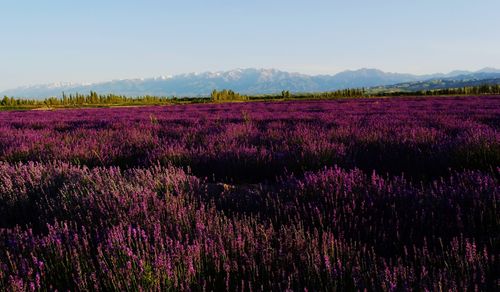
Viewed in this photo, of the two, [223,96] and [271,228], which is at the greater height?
[223,96]

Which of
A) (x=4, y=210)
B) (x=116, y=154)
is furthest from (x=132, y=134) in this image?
(x=4, y=210)

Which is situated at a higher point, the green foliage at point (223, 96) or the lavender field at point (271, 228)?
the green foliage at point (223, 96)

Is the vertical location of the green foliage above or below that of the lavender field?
above

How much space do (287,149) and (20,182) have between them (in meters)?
3.28

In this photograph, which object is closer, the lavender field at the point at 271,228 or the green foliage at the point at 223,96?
Result: the lavender field at the point at 271,228

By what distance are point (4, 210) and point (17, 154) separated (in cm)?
372

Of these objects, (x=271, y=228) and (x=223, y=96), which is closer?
(x=271, y=228)

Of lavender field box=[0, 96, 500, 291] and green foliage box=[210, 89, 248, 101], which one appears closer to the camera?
lavender field box=[0, 96, 500, 291]

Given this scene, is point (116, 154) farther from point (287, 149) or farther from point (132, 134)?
point (287, 149)

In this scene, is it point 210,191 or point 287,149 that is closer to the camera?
point 210,191

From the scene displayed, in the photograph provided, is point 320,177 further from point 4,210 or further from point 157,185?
point 4,210

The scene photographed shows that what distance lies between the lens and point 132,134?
26.5 ft

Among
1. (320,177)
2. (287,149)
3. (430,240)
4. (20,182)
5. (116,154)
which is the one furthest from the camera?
(116,154)

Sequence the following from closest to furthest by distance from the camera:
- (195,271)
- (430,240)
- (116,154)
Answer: (195,271) < (430,240) < (116,154)
